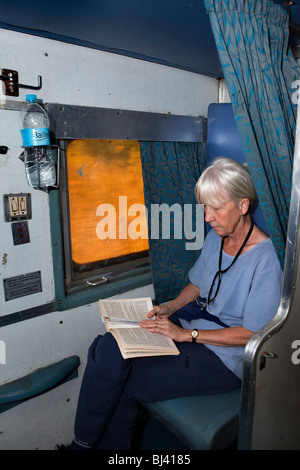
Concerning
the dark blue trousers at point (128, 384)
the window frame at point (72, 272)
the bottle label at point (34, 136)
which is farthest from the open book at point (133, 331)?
the bottle label at point (34, 136)

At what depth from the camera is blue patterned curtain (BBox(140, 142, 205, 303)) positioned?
9.12ft

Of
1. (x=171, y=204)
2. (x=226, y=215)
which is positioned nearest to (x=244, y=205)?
(x=226, y=215)

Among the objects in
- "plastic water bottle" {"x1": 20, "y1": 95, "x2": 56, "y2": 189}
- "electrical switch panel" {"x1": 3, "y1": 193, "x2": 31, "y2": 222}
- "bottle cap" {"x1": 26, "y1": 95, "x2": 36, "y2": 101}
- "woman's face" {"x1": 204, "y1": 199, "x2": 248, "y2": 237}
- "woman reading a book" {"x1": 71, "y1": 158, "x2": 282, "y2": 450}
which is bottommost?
"woman reading a book" {"x1": 71, "y1": 158, "x2": 282, "y2": 450}

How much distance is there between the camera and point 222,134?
2895mm

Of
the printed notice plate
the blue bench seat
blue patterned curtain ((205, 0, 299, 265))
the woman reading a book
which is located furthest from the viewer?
the printed notice plate

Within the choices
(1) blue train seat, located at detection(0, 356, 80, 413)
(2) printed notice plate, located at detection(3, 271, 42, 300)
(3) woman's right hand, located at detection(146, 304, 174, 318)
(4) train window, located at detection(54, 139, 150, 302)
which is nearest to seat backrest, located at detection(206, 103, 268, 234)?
(4) train window, located at detection(54, 139, 150, 302)

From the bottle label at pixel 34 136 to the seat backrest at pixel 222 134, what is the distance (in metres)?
1.46

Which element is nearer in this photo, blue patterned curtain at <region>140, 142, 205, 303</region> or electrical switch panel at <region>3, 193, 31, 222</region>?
electrical switch panel at <region>3, 193, 31, 222</region>

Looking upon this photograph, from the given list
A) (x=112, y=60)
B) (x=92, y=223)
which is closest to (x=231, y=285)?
(x=92, y=223)

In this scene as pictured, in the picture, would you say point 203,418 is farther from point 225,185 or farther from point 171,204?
point 171,204

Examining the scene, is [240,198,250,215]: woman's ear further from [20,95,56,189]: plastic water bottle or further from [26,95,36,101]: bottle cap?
[26,95,36,101]: bottle cap

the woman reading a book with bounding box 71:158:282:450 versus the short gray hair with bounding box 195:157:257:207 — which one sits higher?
the short gray hair with bounding box 195:157:257:207

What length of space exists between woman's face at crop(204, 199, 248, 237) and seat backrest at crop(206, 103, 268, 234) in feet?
2.65
